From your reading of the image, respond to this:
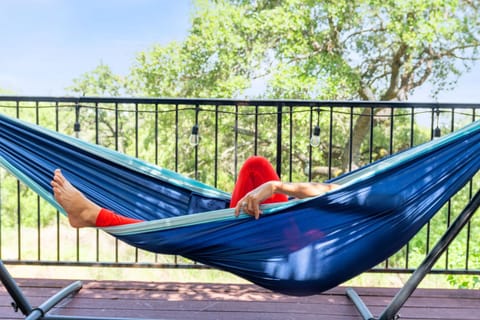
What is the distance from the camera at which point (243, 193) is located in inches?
64.4

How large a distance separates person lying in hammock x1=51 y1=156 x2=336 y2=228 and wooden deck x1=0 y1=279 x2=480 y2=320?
0.40 m

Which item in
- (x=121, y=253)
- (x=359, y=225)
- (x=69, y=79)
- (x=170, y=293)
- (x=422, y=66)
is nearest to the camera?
(x=359, y=225)

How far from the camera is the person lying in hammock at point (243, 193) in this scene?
1.39 m

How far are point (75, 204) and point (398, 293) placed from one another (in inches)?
43.7

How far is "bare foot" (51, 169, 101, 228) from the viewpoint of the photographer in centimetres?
154

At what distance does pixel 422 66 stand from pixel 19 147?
30.0 feet

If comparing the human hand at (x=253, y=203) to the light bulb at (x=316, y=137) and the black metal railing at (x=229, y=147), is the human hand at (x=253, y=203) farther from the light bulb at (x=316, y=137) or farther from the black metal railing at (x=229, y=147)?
the black metal railing at (x=229, y=147)

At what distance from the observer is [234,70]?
28.2 ft

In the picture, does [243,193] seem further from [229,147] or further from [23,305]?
[229,147]

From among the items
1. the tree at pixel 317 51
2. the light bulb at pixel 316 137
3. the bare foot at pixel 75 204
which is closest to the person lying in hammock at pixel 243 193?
the bare foot at pixel 75 204

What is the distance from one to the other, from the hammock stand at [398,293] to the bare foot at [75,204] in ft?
0.88

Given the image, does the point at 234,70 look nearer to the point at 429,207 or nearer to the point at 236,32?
the point at 236,32

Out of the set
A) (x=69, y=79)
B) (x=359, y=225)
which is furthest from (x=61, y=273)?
(x=359, y=225)

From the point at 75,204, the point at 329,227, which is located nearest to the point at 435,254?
the point at 329,227
